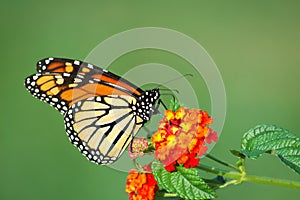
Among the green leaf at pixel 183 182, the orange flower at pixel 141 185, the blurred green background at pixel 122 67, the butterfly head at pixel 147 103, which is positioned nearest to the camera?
the green leaf at pixel 183 182

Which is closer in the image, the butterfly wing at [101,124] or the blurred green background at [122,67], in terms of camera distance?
the butterfly wing at [101,124]

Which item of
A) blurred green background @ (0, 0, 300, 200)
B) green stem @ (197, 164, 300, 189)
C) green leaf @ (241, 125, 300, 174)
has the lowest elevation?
green stem @ (197, 164, 300, 189)

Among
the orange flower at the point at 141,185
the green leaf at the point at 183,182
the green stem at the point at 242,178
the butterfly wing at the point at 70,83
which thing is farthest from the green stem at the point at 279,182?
the butterfly wing at the point at 70,83

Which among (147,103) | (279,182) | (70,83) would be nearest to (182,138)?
(279,182)

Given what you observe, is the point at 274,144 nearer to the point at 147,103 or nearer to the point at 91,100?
the point at 147,103

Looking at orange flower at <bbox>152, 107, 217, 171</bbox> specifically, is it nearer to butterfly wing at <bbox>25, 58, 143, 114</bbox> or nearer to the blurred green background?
butterfly wing at <bbox>25, 58, 143, 114</bbox>

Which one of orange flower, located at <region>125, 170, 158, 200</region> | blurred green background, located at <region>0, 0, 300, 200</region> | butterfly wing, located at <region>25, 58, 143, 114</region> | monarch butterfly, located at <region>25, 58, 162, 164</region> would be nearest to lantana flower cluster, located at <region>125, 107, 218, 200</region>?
orange flower, located at <region>125, 170, 158, 200</region>

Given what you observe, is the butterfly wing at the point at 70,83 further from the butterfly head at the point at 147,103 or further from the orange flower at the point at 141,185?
the orange flower at the point at 141,185

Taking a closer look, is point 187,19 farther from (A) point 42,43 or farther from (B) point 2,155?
(B) point 2,155
